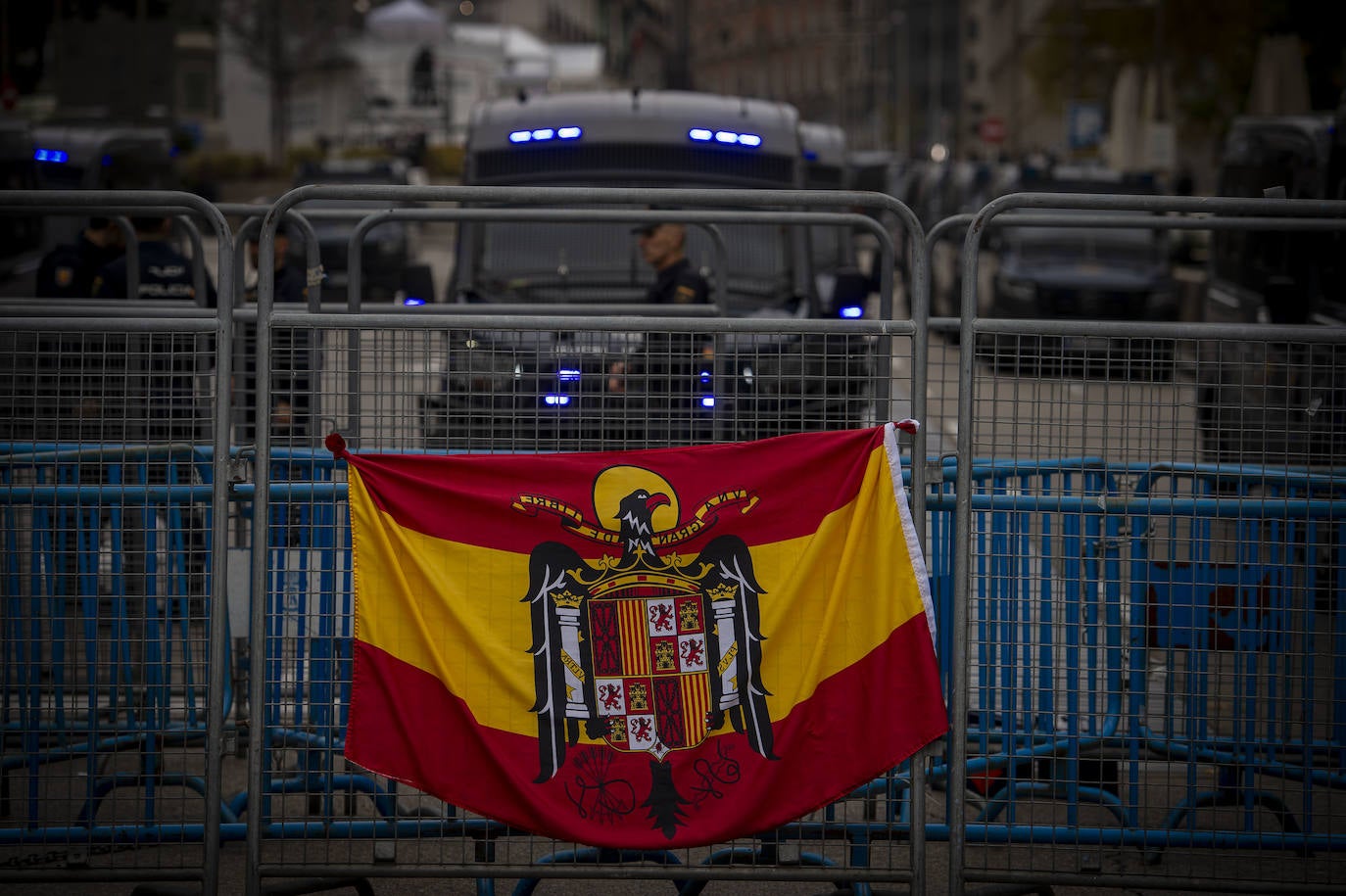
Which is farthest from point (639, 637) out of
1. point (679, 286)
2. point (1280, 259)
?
point (1280, 259)

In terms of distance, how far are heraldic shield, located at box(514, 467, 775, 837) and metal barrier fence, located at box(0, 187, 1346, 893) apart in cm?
32

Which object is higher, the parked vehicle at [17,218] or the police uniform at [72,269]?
the parked vehicle at [17,218]

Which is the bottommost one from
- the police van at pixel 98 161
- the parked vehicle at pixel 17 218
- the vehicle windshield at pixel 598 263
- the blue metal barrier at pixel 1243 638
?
the blue metal barrier at pixel 1243 638

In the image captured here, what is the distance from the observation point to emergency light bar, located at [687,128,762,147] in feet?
32.1

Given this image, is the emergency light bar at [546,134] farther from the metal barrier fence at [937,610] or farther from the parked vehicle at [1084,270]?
the parked vehicle at [1084,270]

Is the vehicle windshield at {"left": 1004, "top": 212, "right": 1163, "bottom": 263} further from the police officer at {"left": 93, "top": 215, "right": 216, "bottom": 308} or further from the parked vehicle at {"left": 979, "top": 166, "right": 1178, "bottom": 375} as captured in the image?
the police officer at {"left": 93, "top": 215, "right": 216, "bottom": 308}

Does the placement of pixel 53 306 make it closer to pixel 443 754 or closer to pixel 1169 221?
pixel 443 754

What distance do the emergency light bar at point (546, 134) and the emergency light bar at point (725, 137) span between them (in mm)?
756

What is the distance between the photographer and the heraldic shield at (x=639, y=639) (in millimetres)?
A: 4199

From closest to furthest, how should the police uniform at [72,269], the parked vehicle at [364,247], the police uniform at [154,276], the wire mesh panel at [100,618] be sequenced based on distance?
the wire mesh panel at [100,618], the police uniform at [154,276], the police uniform at [72,269], the parked vehicle at [364,247]

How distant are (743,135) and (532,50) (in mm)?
45828

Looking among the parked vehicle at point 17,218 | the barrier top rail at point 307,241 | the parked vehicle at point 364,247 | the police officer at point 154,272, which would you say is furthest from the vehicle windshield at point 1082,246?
the barrier top rail at point 307,241

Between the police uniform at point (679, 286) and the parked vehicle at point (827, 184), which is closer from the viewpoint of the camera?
the police uniform at point (679, 286)

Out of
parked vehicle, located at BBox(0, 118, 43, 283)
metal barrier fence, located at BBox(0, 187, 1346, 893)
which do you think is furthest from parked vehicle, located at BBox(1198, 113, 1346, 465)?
parked vehicle, located at BBox(0, 118, 43, 283)
